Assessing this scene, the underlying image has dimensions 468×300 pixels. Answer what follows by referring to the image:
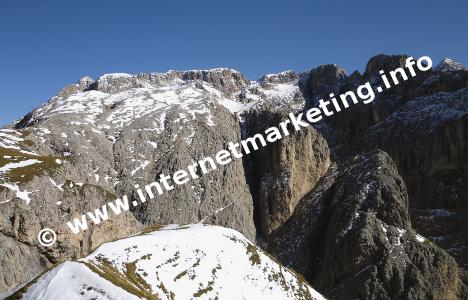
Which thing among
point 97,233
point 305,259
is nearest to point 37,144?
point 97,233

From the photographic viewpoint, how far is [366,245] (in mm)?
145250

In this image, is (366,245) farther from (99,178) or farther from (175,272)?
(175,272)

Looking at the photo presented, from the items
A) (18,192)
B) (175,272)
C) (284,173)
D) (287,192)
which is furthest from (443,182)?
(175,272)

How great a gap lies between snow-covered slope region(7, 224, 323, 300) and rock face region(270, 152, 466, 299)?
64158 mm

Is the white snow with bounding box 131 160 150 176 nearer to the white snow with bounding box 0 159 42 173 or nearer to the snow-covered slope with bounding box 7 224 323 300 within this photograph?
the white snow with bounding box 0 159 42 173

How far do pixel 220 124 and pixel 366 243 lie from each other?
74.2 m

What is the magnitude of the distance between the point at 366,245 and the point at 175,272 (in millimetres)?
94164

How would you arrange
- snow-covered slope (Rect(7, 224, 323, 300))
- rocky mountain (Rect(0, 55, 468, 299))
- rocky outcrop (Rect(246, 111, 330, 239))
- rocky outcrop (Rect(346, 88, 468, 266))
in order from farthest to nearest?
rocky outcrop (Rect(246, 111, 330, 239)) < rocky outcrop (Rect(346, 88, 468, 266)) < rocky mountain (Rect(0, 55, 468, 299)) < snow-covered slope (Rect(7, 224, 323, 300))

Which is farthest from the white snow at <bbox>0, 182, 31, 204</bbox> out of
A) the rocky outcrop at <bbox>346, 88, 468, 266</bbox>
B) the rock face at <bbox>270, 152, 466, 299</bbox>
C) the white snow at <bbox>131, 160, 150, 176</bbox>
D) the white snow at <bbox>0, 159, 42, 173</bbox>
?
the rocky outcrop at <bbox>346, 88, 468, 266</bbox>

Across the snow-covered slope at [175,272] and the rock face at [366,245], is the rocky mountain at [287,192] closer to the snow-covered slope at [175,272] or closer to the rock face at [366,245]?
the rock face at [366,245]

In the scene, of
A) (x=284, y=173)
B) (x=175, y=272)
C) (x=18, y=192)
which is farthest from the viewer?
(x=284, y=173)

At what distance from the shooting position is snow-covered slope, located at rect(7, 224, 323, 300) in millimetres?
44969

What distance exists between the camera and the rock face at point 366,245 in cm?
13950

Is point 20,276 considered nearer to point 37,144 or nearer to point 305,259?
A: point 37,144
